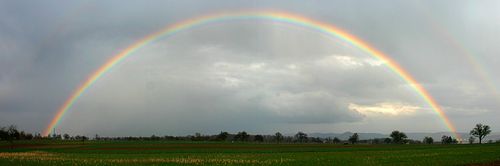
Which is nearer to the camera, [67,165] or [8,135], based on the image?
[67,165]

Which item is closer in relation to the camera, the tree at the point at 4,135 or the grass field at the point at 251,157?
the grass field at the point at 251,157

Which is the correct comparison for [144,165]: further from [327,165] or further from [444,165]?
[444,165]

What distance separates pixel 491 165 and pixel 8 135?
14489 centimetres

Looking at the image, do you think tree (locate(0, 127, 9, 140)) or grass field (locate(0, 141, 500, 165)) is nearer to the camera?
grass field (locate(0, 141, 500, 165))

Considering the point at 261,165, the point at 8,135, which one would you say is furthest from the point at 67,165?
the point at 8,135

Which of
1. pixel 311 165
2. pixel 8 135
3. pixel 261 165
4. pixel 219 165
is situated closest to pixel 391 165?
pixel 311 165

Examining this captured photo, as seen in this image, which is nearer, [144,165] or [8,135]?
[144,165]

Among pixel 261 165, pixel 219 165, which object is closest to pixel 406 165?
pixel 261 165

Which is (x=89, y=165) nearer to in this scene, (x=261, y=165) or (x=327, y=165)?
(x=261, y=165)

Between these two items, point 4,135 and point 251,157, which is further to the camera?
point 4,135

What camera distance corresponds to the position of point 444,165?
145ft

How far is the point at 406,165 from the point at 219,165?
18.0 metres

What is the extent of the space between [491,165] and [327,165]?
15.2 m

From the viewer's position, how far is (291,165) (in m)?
45.7
